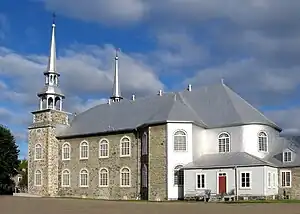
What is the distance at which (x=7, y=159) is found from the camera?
224 ft

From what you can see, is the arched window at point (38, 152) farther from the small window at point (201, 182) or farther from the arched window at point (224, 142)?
the arched window at point (224, 142)

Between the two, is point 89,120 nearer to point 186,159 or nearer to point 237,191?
point 186,159

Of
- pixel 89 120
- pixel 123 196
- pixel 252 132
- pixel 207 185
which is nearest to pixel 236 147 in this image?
pixel 252 132

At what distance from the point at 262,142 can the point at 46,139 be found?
80.2 ft

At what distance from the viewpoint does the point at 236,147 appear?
47.4m

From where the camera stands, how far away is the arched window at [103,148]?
5375 cm

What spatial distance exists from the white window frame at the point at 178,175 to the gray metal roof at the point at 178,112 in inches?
178

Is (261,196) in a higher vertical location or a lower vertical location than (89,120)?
lower

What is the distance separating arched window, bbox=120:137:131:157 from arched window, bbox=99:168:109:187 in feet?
9.66

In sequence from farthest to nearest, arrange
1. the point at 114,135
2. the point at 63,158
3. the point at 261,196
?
the point at 63,158
the point at 114,135
the point at 261,196


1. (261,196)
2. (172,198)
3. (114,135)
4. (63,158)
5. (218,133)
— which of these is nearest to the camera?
(261,196)

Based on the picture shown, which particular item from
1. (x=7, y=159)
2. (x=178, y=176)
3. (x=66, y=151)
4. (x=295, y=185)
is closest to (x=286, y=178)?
(x=295, y=185)

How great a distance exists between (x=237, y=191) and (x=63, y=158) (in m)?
22.4

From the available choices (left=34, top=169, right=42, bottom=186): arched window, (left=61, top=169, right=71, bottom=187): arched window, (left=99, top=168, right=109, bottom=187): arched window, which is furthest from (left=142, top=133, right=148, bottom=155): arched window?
(left=34, top=169, right=42, bottom=186): arched window
